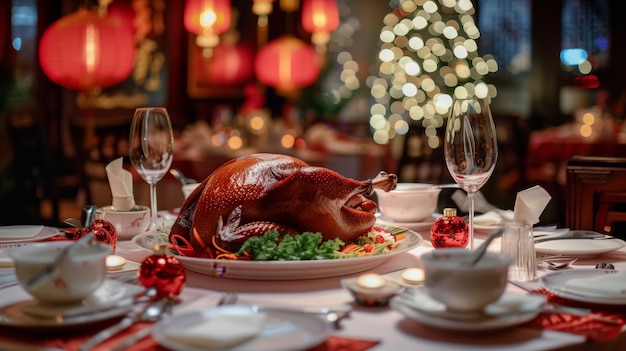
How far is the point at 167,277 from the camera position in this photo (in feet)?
3.39

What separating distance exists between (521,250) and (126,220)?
2.71ft

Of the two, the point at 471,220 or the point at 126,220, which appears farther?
the point at 126,220

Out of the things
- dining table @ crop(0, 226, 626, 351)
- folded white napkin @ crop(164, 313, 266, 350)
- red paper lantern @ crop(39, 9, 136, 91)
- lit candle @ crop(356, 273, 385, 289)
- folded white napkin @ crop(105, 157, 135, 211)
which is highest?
red paper lantern @ crop(39, 9, 136, 91)

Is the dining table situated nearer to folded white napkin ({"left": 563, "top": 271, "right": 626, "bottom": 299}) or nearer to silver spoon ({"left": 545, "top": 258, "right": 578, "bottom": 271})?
folded white napkin ({"left": 563, "top": 271, "right": 626, "bottom": 299})

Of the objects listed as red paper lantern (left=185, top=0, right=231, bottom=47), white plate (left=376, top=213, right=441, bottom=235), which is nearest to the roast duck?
white plate (left=376, top=213, right=441, bottom=235)

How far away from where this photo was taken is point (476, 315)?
0.90m

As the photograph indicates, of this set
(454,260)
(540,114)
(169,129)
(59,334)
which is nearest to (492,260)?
(454,260)

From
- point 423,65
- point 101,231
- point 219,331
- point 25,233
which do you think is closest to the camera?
point 219,331

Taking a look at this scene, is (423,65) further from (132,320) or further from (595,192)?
(132,320)

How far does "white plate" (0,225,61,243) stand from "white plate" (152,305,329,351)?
771 mm

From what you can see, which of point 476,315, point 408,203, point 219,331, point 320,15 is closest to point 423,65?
point 320,15

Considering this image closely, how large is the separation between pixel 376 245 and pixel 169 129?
1.76ft

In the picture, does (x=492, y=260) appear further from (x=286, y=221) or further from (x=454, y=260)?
(x=286, y=221)

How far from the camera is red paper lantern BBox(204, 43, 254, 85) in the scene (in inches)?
335
